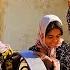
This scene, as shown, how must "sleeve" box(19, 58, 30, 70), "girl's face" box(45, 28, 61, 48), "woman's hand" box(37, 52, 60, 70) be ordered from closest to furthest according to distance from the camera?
"sleeve" box(19, 58, 30, 70)
"woman's hand" box(37, 52, 60, 70)
"girl's face" box(45, 28, 61, 48)

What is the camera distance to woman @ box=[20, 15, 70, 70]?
6.53 feet

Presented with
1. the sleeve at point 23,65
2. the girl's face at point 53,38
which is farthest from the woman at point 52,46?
the sleeve at point 23,65

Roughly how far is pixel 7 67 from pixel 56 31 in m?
0.42

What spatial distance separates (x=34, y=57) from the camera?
6.14ft

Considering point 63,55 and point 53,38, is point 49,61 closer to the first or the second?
point 53,38

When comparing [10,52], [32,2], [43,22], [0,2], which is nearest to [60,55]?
[43,22]

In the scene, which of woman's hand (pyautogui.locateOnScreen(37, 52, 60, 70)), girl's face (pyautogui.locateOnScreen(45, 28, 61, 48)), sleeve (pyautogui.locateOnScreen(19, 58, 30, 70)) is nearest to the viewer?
sleeve (pyautogui.locateOnScreen(19, 58, 30, 70))

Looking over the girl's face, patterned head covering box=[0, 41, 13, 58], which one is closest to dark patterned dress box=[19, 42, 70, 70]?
the girl's face

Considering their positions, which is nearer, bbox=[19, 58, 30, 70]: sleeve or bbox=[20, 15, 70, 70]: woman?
bbox=[19, 58, 30, 70]: sleeve

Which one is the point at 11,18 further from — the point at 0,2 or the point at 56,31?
the point at 56,31

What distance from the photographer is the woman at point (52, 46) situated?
1990 millimetres

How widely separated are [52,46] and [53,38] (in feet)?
0.20

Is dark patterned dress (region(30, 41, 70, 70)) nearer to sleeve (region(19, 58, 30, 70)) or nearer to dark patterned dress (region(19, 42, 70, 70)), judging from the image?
dark patterned dress (region(19, 42, 70, 70))

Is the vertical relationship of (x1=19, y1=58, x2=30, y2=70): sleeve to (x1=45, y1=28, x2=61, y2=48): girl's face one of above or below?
below
